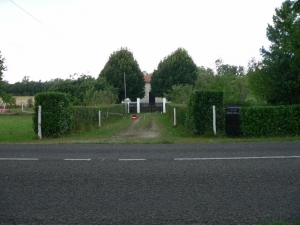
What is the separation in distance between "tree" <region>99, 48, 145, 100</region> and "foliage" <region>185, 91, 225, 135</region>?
171ft

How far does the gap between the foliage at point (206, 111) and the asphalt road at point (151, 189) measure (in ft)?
23.7

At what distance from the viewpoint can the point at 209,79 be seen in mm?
40125

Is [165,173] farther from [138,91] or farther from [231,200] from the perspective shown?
[138,91]

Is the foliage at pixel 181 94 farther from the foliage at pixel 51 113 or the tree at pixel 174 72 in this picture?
the foliage at pixel 51 113

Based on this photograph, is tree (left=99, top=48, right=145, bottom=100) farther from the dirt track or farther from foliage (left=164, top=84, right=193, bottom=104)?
the dirt track

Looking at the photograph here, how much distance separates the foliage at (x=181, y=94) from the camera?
46.3 meters

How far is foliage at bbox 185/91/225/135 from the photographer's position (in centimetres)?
1867

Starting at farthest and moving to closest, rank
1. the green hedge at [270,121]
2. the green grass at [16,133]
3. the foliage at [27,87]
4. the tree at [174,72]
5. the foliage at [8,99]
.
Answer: the foliage at [27,87]
the tree at [174,72]
the foliage at [8,99]
the green grass at [16,133]
the green hedge at [270,121]

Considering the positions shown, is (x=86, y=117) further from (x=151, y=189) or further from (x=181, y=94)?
(x=181, y=94)

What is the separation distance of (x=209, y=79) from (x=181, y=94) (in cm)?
1060

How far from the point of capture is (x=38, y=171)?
8992 mm

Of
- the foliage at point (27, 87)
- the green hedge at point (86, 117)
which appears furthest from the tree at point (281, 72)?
the foliage at point (27, 87)

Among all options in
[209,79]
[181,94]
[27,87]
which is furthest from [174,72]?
[27,87]

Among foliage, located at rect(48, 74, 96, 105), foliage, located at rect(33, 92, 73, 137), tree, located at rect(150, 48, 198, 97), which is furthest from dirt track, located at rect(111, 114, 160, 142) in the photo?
tree, located at rect(150, 48, 198, 97)
